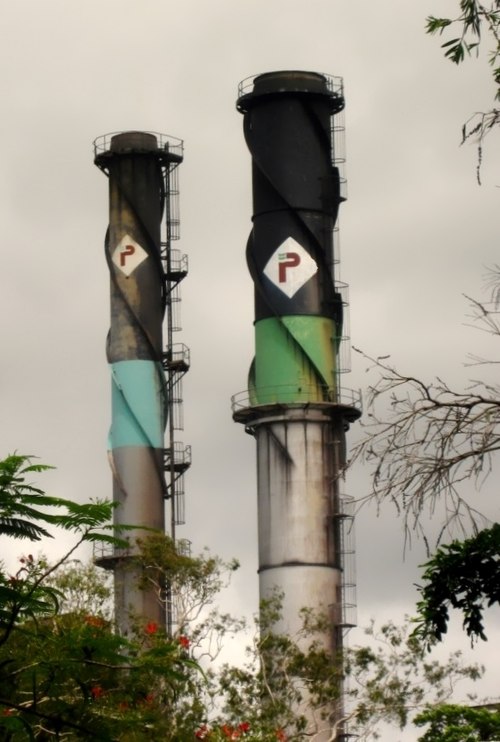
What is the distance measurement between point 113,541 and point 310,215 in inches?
2713

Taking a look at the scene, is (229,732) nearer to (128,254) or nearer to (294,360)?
(294,360)

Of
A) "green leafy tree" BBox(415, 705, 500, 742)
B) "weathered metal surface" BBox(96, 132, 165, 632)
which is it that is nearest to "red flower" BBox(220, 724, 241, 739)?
"green leafy tree" BBox(415, 705, 500, 742)

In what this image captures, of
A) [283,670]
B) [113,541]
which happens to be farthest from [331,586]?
[113,541]

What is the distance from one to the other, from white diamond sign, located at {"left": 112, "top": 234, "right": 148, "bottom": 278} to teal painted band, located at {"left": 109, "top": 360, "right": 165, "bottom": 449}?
4124 millimetres

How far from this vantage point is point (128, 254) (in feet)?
305

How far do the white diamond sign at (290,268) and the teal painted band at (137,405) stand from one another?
347 inches

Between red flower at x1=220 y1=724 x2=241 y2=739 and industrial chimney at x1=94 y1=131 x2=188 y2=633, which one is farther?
industrial chimney at x1=94 y1=131 x2=188 y2=633

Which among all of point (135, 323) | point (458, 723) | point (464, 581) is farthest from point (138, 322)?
point (464, 581)

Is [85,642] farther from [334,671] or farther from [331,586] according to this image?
[331,586]

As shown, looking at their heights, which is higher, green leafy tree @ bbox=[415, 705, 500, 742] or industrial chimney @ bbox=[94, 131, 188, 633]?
industrial chimney @ bbox=[94, 131, 188, 633]

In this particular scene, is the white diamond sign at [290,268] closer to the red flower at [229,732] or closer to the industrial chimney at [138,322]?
the industrial chimney at [138,322]

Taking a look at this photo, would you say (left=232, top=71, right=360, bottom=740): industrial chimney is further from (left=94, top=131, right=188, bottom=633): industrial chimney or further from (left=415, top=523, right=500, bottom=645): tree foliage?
(left=415, top=523, right=500, bottom=645): tree foliage

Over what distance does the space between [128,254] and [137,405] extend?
6.58 m

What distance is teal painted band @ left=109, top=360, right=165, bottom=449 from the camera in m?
91.4
